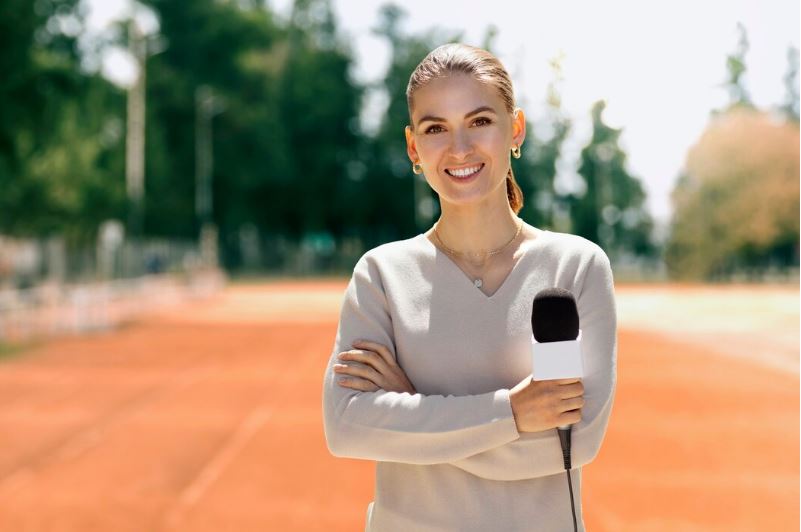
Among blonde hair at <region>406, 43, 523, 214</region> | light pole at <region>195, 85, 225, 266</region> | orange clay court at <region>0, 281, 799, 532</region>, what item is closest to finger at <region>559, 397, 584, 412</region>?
blonde hair at <region>406, 43, 523, 214</region>

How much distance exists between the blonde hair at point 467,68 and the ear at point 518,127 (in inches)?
1.2

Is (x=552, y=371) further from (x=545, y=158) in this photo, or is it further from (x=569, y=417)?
(x=545, y=158)

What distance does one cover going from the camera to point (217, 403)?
1364 cm

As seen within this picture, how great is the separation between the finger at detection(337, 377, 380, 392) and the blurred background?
2.39ft

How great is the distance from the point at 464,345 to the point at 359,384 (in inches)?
8.4

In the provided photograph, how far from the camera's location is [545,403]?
2039 mm

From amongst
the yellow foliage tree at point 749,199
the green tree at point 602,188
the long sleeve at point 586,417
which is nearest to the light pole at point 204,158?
the yellow foliage tree at point 749,199

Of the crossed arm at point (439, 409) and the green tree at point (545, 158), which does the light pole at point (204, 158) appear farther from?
the crossed arm at point (439, 409)

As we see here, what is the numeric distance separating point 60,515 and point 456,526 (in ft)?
20.4

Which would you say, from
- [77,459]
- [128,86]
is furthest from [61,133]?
[77,459]

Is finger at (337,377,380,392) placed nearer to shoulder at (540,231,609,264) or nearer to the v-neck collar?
the v-neck collar

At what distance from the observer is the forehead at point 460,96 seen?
85.5 inches

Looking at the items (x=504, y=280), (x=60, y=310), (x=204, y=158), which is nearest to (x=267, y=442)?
(x=504, y=280)

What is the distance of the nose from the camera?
2164 mm
